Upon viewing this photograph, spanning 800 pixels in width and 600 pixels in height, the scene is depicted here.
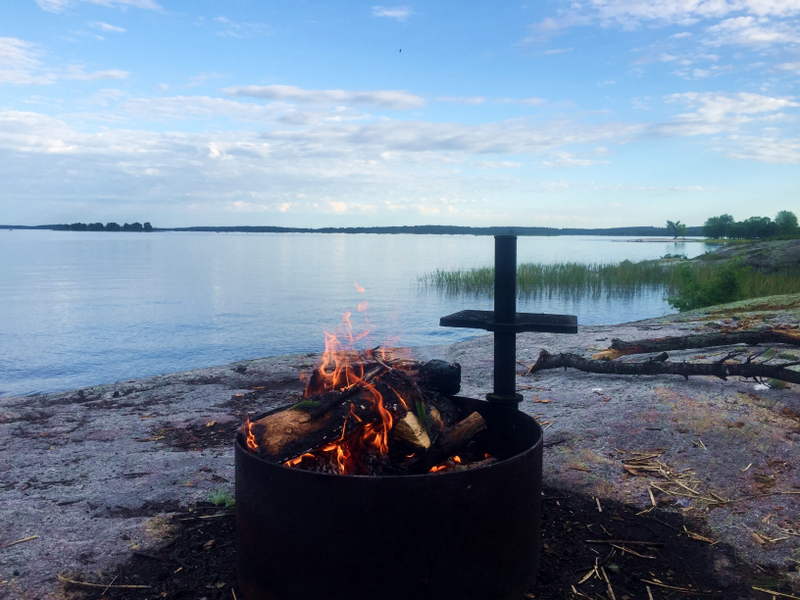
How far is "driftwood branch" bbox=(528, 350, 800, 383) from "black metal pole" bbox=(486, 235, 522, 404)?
12.6 feet

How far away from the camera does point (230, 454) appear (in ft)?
18.0

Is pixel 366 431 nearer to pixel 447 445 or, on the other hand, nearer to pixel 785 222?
pixel 447 445

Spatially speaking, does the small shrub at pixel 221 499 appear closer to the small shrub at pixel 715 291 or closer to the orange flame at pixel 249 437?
the orange flame at pixel 249 437

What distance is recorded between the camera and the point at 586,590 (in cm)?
331

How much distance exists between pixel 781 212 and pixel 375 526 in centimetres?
9869

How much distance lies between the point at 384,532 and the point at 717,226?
123 metres

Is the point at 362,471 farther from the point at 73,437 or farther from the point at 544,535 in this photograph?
the point at 73,437

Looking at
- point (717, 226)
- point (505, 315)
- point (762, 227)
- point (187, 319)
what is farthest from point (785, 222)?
point (505, 315)

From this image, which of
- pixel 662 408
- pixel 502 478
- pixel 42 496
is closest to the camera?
pixel 502 478

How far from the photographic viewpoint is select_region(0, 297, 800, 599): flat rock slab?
12.4 ft

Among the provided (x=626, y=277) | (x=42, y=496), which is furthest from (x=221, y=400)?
(x=626, y=277)

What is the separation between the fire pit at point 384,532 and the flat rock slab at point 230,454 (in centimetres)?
128

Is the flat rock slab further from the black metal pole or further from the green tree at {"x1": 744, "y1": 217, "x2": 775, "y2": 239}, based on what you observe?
the green tree at {"x1": 744, "y1": 217, "x2": 775, "y2": 239}

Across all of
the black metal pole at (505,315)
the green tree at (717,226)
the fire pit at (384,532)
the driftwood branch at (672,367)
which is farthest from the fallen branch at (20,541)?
the green tree at (717,226)
